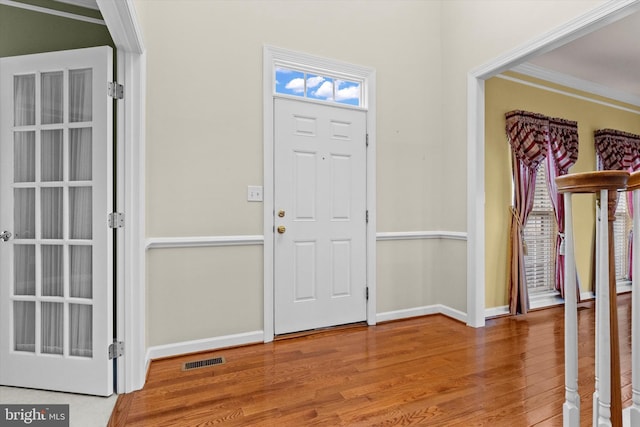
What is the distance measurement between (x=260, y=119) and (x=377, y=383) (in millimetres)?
2036

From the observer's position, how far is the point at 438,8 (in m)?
3.49

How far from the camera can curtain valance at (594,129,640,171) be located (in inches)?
164

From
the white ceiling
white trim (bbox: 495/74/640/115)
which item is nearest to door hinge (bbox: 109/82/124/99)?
white trim (bbox: 495/74/640/115)

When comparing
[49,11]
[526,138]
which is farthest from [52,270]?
[526,138]

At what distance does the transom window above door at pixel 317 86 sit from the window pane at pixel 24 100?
1.59m

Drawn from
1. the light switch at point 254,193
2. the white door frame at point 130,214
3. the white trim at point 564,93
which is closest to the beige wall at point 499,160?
the white trim at point 564,93

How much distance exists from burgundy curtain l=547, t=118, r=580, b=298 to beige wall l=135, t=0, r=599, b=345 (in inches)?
54.3

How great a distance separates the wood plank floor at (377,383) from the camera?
5.63 feet

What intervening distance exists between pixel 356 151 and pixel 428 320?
1732 mm

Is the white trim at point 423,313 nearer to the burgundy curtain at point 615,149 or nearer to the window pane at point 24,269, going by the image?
the window pane at point 24,269

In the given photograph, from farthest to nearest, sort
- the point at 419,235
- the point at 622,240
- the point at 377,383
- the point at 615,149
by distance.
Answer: the point at 622,240, the point at 615,149, the point at 419,235, the point at 377,383

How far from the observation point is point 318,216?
2.92 metres

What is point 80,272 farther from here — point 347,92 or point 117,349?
point 347,92

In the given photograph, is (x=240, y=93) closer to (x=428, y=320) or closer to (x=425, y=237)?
(x=425, y=237)
